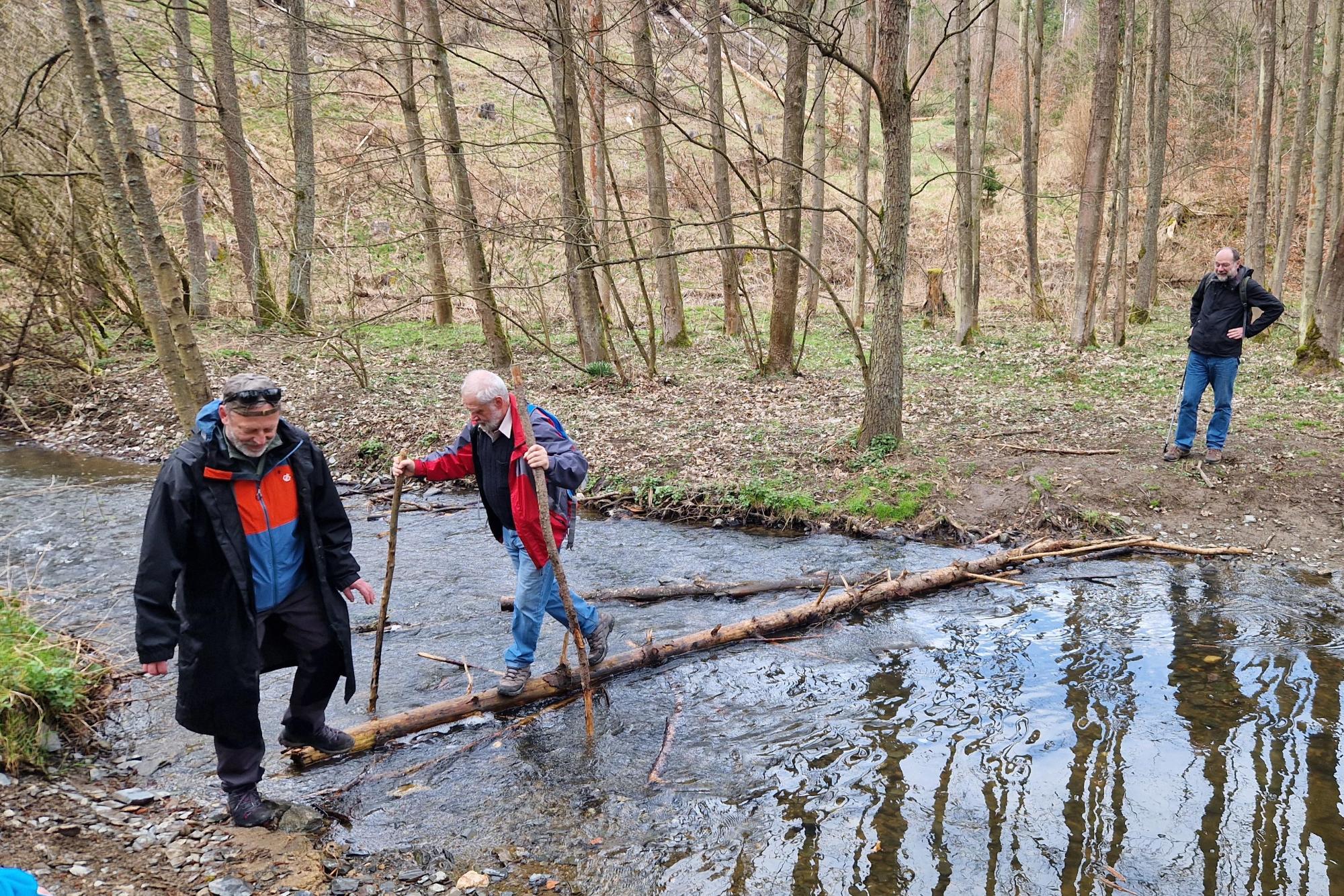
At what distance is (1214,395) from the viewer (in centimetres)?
945

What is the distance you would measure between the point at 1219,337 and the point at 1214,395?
0.72 meters

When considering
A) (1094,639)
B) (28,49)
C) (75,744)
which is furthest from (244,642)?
(28,49)

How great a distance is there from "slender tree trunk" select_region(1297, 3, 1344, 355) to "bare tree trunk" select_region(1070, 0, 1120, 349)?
3.27 m

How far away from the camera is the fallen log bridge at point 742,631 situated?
17.0 feet

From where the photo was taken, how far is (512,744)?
17.2ft

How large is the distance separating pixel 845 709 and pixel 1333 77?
15232mm

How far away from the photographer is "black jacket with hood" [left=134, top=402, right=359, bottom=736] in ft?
12.7

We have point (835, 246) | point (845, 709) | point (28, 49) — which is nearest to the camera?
point (845, 709)

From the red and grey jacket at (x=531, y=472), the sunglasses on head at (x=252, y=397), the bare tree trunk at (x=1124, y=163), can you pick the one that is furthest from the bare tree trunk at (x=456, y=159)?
the bare tree trunk at (x=1124, y=163)

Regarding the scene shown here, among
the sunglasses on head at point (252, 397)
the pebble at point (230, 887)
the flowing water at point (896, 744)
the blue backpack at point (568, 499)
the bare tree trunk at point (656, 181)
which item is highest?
the bare tree trunk at point (656, 181)

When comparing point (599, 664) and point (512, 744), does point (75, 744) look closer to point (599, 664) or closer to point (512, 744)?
point (512, 744)

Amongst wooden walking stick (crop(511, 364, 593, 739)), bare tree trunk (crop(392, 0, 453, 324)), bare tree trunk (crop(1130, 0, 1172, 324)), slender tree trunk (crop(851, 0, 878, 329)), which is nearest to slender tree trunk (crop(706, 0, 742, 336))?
slender tree trunk (crop(851, 0, 878, 329))

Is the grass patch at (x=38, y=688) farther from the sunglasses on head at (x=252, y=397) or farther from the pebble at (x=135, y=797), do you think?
the sunglasses on head at (x=252, y=397)

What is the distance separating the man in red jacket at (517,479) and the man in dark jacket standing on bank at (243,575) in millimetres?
787
